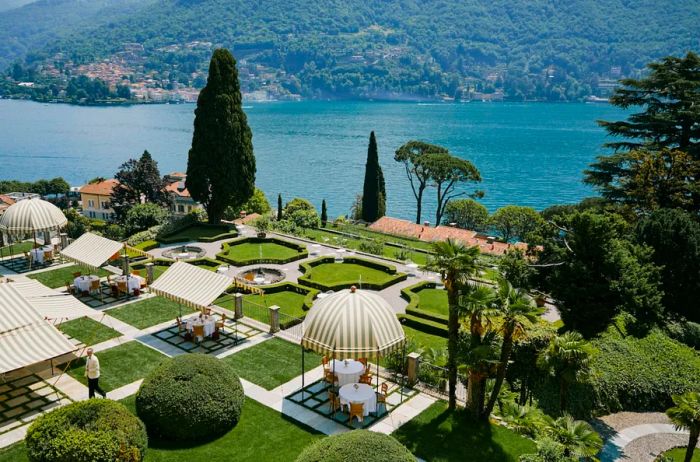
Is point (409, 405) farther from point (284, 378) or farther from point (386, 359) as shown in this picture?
point (284, 378)

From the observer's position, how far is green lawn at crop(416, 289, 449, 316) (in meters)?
30.0

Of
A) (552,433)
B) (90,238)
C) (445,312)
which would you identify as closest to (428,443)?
(552,433)

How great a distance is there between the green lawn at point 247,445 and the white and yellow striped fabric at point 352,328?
263cm

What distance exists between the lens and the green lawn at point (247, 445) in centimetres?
1517

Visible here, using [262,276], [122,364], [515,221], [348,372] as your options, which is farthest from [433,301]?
[515,221]

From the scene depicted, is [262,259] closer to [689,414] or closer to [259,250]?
[259,250]

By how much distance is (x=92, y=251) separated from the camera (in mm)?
28484

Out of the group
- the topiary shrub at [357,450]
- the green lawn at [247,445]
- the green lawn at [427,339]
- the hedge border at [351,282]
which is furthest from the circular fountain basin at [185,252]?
the topiary shrub at [357,450]

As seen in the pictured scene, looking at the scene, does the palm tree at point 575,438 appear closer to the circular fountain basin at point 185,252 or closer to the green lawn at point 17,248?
the circular fountain basin at point 185,252

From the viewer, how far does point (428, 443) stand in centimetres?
1662

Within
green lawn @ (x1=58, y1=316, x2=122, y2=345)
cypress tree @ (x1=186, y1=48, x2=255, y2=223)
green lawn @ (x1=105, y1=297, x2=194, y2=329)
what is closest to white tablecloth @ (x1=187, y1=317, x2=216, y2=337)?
green lawn @ (x1=105, y1=297, x2=194, y2=329)

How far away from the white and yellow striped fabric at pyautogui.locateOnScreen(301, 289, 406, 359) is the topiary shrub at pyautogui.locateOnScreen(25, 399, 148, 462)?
243 inches

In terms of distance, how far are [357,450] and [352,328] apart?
222 inches

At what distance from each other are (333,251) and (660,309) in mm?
21742
